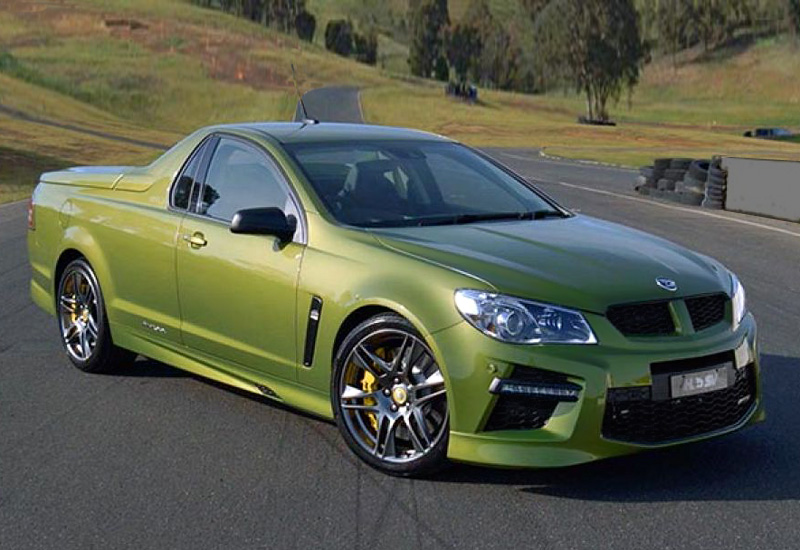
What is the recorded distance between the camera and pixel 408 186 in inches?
263

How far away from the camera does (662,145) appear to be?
61.2 m

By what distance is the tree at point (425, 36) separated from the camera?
146125 mm

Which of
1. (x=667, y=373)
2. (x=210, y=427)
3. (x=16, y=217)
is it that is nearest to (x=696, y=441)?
(x=667, y=373)

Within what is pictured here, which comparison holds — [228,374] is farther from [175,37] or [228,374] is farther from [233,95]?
[175,37]

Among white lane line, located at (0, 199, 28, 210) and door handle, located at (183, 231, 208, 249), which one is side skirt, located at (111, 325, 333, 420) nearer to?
door handle, located at (183, 231, 208, 249)

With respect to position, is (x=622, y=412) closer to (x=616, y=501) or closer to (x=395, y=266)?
(x=616, y=501)

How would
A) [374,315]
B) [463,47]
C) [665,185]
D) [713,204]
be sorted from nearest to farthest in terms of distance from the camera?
[374,315]
[713,204]
[665,185]
[463,47]

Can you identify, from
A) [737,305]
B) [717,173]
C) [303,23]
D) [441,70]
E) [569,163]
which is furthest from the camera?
[303,23]

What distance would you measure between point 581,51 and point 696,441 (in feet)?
307

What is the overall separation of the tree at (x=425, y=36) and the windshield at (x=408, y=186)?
141 metres

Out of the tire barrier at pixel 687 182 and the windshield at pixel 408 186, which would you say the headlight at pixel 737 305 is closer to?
the windshield at pixel 408 186

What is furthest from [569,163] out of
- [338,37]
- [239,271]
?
[338,37]

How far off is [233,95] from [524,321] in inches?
3552

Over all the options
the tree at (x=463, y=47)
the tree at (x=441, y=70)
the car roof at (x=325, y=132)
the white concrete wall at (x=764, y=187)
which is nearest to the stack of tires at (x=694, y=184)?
the white concrete wall at (x=764, y=187)
